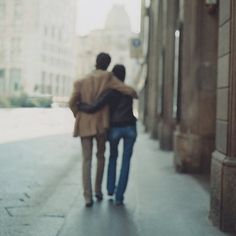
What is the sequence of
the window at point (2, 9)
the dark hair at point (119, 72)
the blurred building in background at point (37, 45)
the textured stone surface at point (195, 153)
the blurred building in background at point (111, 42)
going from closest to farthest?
the dark hair at point (119, 72) < the textured stone surface at point (195, 153) < the window at point (2, 9) < the blurred building in background at point (37, 45) < the blurred building in background at point (111, 42)

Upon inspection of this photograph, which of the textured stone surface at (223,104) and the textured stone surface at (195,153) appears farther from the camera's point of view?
the textured stone surface at (195,153)

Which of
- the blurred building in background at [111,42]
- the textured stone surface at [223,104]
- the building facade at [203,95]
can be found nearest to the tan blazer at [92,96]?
the textured stone surface at [223,104]

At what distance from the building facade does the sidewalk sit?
0.34m

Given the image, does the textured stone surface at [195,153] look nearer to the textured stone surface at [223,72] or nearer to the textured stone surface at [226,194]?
the textured stone surface at [223,72]

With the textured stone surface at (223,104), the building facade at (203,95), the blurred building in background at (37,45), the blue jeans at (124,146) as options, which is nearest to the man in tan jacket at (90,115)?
the blue jeans at (124,146)

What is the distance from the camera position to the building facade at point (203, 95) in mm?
4914

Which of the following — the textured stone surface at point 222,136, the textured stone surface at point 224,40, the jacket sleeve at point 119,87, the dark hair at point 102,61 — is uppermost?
the textured stone surface at point 224,40

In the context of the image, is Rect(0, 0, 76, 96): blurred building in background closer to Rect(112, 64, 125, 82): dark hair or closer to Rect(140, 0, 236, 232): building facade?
Rect(140, 0, 236, 232): building facade

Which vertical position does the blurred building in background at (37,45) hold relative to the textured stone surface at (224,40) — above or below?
above

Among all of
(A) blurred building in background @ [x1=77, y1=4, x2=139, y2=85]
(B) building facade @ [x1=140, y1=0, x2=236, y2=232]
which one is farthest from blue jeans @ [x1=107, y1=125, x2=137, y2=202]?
(A) blurred building in background @ [x1=77, y1=4, x2=139, y2=85]

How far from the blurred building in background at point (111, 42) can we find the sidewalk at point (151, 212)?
3842 inches

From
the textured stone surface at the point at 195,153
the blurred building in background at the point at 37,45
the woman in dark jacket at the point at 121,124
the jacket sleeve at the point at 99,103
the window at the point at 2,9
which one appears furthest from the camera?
the blurred building in background at the point at 37,45

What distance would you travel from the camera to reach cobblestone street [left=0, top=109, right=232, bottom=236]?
4.88 meters

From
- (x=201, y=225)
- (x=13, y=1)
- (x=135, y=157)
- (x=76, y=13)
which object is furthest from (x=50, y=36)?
(x=201, y=225)
